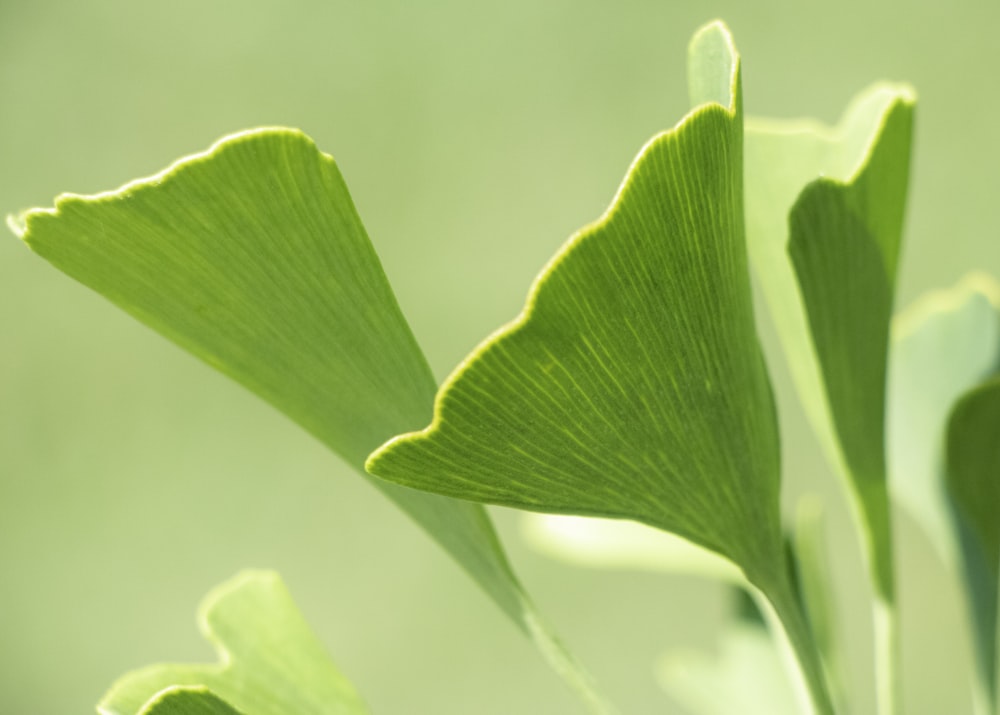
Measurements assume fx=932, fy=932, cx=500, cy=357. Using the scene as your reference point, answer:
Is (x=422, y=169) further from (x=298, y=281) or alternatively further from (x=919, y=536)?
(x=298, y=281)

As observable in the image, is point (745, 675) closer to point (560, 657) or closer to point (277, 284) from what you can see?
point (560, 657)

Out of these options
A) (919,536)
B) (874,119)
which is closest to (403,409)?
(874,119)

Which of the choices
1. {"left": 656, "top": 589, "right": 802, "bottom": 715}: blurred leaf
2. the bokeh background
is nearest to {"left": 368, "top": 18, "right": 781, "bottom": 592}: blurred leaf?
{"left": 656, "top": 589, "right": 802, "bottom": 715}: blurred leaf

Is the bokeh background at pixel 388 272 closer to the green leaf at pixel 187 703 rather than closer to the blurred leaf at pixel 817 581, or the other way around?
the blurred leaf at pixel 817 581

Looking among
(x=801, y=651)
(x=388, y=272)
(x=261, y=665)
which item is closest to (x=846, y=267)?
(x=801, y=651)

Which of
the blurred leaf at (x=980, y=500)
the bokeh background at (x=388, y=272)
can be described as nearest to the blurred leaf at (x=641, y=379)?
the blurred leaf at (x=980, y=500)

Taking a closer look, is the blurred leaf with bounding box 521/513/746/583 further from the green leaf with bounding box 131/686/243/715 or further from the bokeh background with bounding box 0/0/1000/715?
the bokeh background with bounding box 0/0/1000/715
